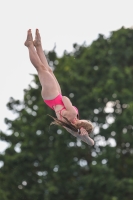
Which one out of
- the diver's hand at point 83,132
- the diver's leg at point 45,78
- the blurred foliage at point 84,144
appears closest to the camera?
the diver's hand at point 83,132

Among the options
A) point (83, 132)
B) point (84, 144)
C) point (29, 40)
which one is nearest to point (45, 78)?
point (29, 40)

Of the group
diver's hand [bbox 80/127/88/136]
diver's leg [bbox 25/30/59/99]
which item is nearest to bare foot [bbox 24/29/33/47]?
diver's leg [bbox 25/30/59/99]

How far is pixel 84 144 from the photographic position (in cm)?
3078

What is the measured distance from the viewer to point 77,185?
2945 cm

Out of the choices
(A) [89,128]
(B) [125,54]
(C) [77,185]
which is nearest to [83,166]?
(C) [77,185]

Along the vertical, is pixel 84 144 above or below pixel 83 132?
above

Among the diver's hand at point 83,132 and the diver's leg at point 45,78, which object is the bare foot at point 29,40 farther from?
the diver's hand at point 83,132

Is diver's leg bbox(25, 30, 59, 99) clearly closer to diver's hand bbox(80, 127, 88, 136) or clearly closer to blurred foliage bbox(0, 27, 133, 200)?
diver's hand bbox(80, 127, 88, 136)

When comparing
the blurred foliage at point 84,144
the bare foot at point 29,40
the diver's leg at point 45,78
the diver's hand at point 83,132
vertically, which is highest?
the blurred foliage at point 84,144

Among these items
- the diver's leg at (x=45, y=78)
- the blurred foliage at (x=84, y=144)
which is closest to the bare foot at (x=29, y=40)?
the diver's leg at (x=45, y=78)

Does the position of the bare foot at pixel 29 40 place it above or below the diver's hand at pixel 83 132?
above

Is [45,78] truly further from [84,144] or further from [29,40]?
[84,144]

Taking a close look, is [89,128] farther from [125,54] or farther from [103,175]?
[125,54]

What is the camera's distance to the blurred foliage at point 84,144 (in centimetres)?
2945
